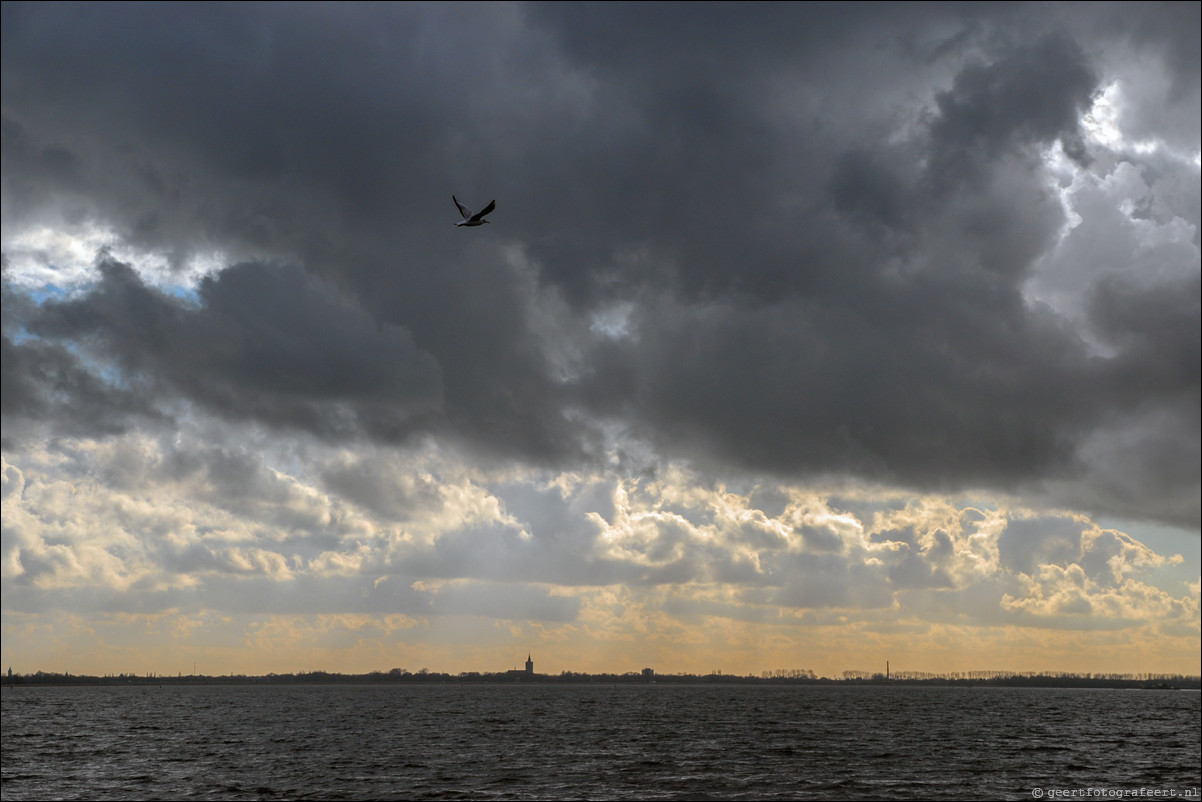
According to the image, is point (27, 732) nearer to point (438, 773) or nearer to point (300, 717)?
point (300, 717)

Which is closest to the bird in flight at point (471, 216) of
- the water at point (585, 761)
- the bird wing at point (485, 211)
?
the bird wing at point (485, 211)

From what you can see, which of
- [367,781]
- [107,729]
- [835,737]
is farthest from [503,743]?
[107,729]

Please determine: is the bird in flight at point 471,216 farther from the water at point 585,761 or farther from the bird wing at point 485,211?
the water at point 585,761

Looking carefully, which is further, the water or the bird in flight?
the water

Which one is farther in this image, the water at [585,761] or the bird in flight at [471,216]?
the water at [585,761]

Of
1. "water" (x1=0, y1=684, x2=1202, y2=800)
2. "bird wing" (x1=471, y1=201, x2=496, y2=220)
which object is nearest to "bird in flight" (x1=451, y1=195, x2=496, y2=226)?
"bird wing" (x1=471, y1=201, x2=496, y2=220)

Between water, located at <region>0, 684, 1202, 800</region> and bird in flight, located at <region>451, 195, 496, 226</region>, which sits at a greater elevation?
bird in flight, located at <region>451, 195, 496, 226</region>

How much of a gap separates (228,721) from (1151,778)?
162 meters

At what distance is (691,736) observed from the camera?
12950 cm

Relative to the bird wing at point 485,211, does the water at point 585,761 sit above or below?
below

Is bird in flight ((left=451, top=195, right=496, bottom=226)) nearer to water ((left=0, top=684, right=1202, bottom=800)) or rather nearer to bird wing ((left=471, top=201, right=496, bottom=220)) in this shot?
bird wing ((left=471, top=201, right=496, bottom=220))

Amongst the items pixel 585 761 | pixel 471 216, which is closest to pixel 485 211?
pixel 471 216

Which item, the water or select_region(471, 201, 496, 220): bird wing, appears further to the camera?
the water

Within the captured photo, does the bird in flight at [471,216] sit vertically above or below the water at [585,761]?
above
